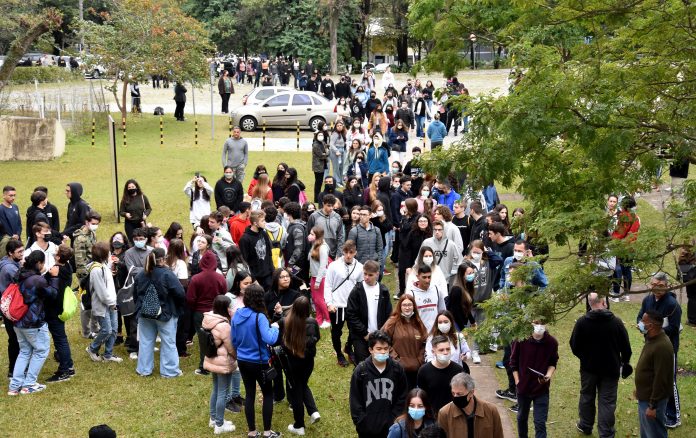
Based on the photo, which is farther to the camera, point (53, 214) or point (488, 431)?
point (53, 214)

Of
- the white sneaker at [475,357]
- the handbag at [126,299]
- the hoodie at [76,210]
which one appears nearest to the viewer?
the handbag at [126,299]

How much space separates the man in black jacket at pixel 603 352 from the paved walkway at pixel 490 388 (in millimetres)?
1106

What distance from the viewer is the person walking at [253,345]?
31.7 ft

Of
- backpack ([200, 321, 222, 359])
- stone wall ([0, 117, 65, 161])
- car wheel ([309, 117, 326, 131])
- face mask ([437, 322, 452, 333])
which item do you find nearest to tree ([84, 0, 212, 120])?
car wheel ([309, 117, 326, 131])

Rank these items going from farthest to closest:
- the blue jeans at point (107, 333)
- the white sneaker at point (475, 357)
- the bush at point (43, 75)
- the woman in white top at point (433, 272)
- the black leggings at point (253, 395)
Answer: the bush at point (43, 75)
the white sneaker at point (475, 357)
the blue jeans at point (107, 333)
the woman in white top at point (433, 272)
the black leggings at point (253, 395)

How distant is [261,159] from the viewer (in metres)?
28.2

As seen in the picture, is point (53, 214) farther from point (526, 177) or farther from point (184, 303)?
point (526, 177)

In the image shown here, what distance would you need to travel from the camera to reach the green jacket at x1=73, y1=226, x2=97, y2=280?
12.9 m

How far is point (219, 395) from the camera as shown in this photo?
1017 centimetres

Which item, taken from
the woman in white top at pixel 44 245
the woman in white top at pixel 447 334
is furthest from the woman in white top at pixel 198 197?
the woman in white top at pixel 447 334

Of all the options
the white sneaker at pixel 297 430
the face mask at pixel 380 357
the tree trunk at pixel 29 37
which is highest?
the tree trunk at pixel 29 37

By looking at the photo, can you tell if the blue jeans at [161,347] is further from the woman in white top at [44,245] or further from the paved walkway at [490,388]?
the paved walkway at [490,388]

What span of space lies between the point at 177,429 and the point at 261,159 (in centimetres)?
1820

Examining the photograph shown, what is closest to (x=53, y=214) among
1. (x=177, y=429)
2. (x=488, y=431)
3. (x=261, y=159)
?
(x=177, y=429)
